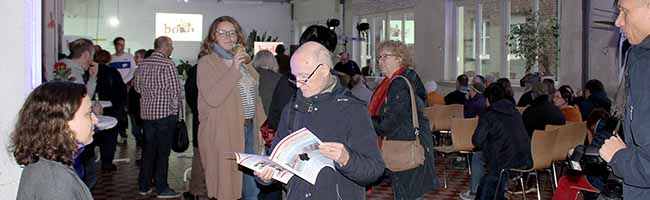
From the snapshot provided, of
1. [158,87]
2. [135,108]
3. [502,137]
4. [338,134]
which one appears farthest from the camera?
[135,108]

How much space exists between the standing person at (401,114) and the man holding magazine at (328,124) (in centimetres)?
144

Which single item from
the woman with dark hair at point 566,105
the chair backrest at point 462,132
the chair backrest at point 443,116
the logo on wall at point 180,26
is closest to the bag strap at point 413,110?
the chair backrest at point 462,132

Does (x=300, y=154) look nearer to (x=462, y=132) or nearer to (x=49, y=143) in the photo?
(x=49, y=143)

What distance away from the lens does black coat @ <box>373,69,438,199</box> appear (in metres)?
4.21

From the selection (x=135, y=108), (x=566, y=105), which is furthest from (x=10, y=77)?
(x=135, y=108)

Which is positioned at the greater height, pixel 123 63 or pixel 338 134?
pixel 123 63

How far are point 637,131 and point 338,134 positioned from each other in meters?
1.03

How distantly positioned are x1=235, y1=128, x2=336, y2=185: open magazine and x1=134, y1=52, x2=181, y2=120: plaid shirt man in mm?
3849

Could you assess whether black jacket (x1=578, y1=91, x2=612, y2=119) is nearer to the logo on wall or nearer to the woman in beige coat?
the woman in beige coat

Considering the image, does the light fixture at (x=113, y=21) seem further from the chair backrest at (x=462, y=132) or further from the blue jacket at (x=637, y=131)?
the blue jacket at (x=637, y=131)

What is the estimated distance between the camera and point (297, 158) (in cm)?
253

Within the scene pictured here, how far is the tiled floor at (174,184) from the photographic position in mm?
6793

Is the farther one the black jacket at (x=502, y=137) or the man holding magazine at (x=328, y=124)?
the black jacket at (x=502, y=137)

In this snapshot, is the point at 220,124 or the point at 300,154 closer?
the point at 300,154
